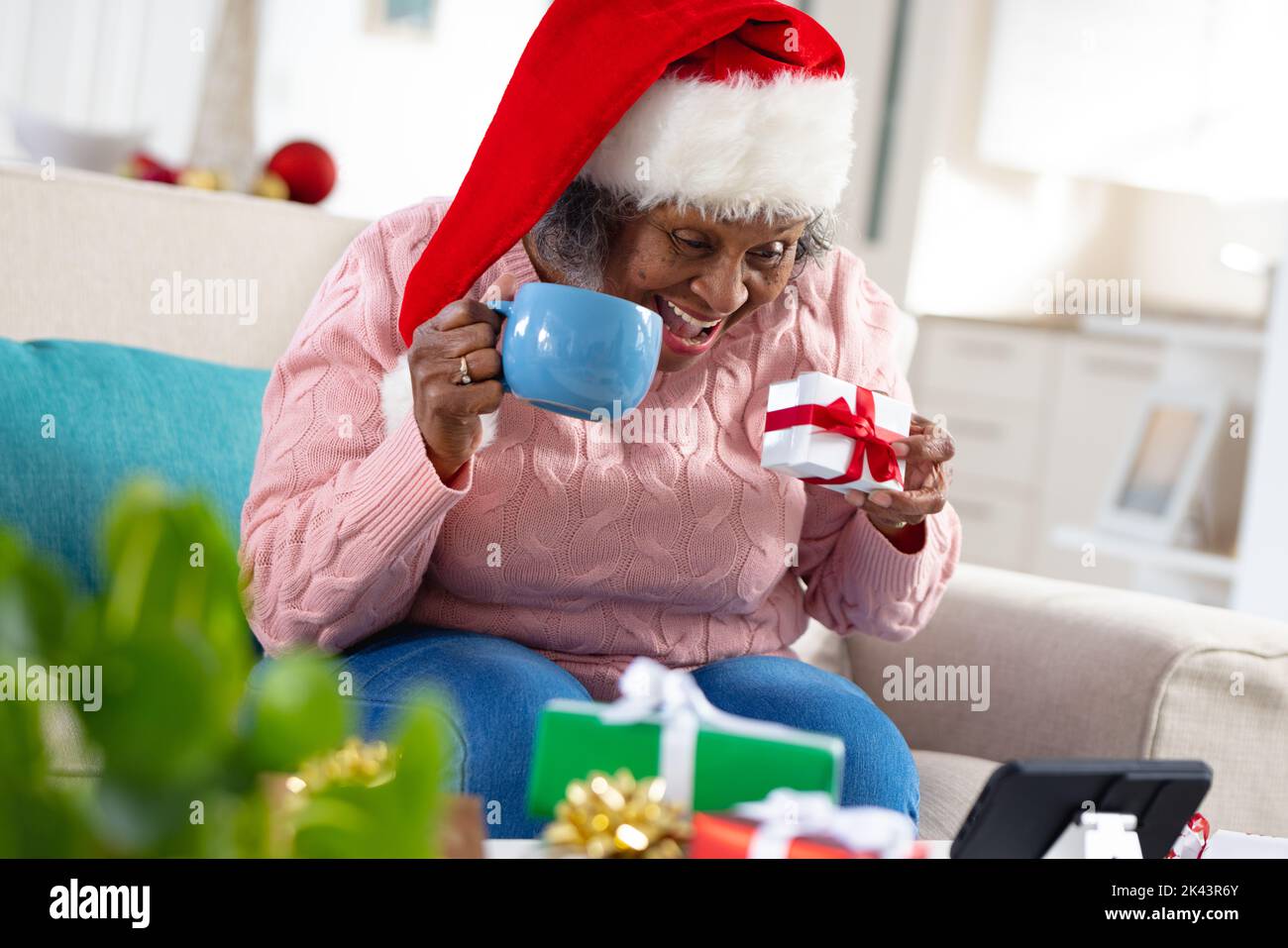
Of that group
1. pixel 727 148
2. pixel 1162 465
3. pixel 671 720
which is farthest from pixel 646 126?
pixel 1162 465

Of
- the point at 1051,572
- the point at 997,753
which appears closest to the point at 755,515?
the point at 997,753

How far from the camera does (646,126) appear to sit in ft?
3.79

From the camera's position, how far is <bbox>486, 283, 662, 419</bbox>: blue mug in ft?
3.14

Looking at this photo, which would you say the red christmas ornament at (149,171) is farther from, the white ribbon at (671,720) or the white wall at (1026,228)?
the white wall at (1026,228)

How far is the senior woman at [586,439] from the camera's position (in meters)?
1.11

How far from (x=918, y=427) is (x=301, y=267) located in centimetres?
78

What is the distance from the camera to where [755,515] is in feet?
4.29

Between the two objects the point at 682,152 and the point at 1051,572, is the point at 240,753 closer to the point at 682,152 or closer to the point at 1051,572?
the point at 682,152

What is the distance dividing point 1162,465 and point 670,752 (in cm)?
295

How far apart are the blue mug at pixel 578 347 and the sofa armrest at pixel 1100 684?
68 centimetres

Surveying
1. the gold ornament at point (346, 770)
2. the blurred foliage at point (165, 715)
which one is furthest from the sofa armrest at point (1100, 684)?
the blurred foliage at point (165, 715)

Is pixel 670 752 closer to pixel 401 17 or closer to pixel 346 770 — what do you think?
Result: pixel 346 770
